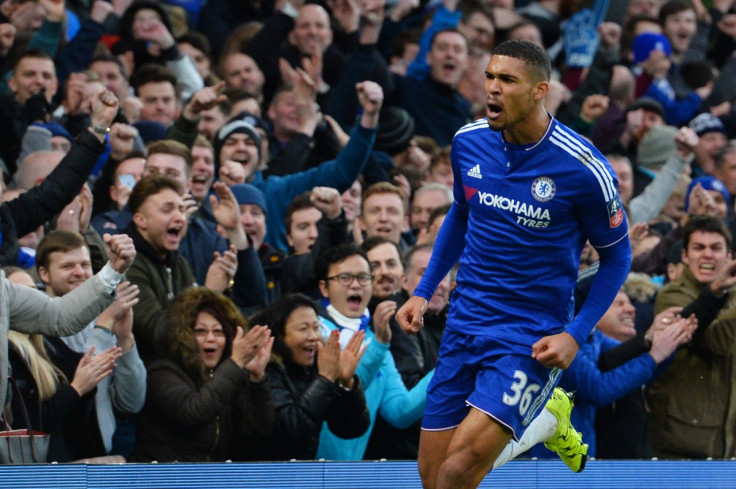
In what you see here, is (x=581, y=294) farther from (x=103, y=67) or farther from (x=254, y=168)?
(x=103, y=67)

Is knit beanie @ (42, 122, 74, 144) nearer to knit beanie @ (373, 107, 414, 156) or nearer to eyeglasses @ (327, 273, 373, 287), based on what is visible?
eyeglasses @ (327, 273, 373, 287)

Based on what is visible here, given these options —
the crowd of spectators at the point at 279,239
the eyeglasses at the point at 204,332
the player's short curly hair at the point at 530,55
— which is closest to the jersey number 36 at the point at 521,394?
the player's short curly hair at the point at 530,55

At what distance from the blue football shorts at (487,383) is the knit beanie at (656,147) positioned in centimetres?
737

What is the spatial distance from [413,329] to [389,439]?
2160mm

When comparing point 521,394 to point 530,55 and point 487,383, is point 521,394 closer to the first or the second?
point 487,383

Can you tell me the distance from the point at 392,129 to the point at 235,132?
1811 mm

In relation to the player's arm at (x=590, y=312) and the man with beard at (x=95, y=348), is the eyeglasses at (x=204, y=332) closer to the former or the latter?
the man with beard at (x=95, y=348)

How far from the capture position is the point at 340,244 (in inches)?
357

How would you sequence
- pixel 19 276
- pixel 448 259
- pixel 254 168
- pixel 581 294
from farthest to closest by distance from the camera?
1. pixel 254 168
2. pixel 581 294
3. pixel 19 276
4. pixel 448 259

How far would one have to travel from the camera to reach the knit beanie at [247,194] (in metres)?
9.21

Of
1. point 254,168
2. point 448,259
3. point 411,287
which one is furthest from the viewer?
point 254,168

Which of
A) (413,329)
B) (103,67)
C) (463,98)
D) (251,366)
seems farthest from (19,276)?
(463,98)

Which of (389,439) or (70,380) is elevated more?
(70,380)

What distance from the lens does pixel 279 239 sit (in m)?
10.3
